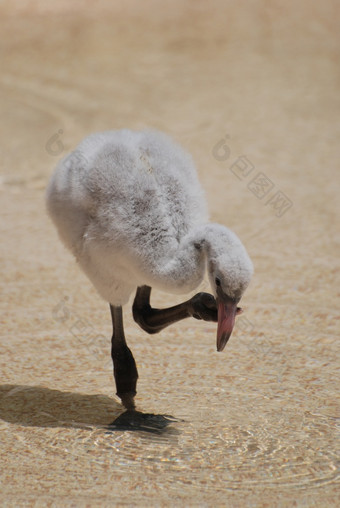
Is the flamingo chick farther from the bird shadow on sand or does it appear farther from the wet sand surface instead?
the wet sand surface

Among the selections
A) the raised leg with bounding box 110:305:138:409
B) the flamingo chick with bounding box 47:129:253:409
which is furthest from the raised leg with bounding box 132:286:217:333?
the raised leg with bounding box 110:305:138:409

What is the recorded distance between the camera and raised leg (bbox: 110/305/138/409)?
444cm

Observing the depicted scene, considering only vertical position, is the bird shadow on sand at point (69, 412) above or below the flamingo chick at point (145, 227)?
below

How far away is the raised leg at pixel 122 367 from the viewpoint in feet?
14.6

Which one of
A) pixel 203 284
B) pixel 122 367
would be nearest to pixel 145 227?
pixel 122 367

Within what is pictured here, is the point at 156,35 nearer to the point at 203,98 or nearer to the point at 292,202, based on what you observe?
the point at 203,98

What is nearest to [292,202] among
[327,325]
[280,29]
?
[327,325]

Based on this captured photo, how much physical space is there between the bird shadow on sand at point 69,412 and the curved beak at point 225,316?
0.74 meters

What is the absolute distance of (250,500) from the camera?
3.32 metres

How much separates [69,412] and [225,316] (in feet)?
4.06

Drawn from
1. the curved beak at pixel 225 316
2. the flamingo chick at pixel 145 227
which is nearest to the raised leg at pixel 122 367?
the flamingo chick at pixel 145 227

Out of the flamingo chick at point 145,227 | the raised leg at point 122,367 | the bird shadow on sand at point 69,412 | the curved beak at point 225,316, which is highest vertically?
the flamingo chick at point 145,227

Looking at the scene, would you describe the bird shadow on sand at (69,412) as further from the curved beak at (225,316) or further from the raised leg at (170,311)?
the curved beak at (225,316)

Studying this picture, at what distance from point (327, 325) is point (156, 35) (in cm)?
857
